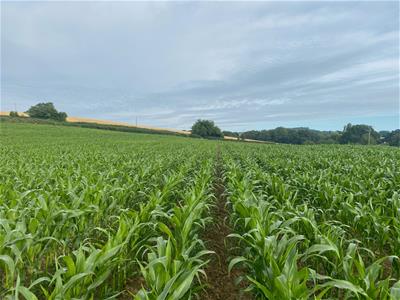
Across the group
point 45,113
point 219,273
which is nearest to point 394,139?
point 219,273

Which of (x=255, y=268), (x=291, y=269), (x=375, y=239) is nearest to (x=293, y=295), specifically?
(x=291, y=269)

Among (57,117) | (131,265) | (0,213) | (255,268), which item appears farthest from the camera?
(57,117)

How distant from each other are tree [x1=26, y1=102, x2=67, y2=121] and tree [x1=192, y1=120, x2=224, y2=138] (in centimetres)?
4040

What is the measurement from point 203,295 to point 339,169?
699cm

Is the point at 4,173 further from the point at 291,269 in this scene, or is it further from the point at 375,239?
the point at 375,239

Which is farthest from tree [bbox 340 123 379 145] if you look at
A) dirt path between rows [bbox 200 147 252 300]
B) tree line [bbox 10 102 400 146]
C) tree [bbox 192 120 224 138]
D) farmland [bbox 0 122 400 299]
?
dirt path between rows [bbox 200 147 252 300]

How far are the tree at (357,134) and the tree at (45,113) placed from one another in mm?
76288

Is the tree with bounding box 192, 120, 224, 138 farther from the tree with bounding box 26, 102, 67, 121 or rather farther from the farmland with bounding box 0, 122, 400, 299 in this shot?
the farmland with bounding box 0, 122, 400, 299

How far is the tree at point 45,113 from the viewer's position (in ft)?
255

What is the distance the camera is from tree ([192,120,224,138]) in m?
89.2

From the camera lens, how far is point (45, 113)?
78.0 metres

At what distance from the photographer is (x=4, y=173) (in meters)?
6.71

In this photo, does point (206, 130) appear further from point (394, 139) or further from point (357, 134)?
point (394, 139)

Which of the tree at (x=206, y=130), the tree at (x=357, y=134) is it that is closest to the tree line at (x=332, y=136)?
the tree at (x=357, y=134)
